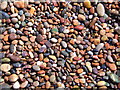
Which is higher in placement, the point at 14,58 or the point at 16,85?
the point at 14,58

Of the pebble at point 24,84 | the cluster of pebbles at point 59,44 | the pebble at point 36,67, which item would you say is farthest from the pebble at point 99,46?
the pebble at point 24,84

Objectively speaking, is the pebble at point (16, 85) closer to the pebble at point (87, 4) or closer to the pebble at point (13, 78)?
the pebble at point (13, 78)

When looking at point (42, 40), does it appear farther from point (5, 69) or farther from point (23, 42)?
point (5, 69)

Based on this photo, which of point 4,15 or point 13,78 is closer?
point 13,78

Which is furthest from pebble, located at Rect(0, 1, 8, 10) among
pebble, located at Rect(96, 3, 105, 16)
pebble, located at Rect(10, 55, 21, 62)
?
pebble, located at Rect(96, 3, 105, 16)

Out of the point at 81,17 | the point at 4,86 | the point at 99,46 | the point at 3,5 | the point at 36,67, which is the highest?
the point at 3,5

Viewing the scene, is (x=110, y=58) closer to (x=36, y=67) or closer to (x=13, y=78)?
(x=36, y=67)

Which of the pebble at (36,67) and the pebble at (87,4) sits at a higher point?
the pebble at (87,4)

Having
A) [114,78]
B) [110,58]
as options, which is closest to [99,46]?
[110,58]
